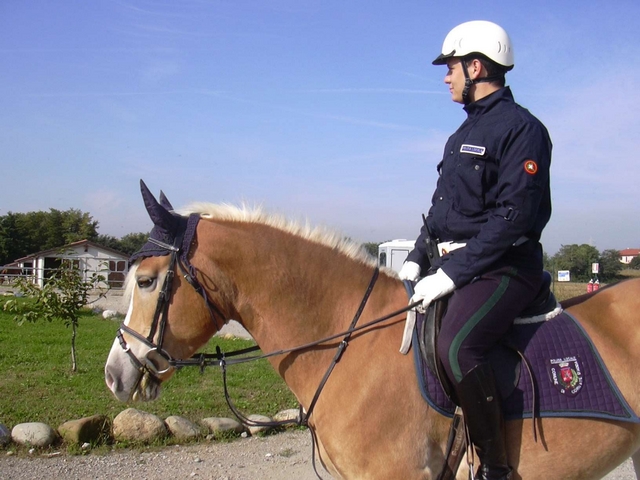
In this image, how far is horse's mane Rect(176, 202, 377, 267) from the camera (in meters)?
2.89

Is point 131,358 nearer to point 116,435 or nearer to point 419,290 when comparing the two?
point 419,290

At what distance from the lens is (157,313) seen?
2617mm

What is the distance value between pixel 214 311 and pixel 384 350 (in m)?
0.94

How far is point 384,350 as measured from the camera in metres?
2.59

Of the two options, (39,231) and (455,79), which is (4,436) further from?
(39,231)

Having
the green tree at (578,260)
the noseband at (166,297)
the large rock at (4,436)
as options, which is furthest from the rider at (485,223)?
the green tree at (578,260)

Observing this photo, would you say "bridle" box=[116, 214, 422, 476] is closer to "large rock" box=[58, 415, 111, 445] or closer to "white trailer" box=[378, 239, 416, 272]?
"large rock" box=[58, 415, 111, 445]

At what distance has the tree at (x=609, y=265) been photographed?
25.1 metres

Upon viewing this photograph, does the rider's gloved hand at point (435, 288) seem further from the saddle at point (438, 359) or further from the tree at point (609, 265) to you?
the tree at point (609, 265)

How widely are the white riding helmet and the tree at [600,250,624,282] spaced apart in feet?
83.3

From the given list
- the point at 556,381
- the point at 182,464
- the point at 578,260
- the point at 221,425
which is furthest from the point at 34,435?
the point at 578,260

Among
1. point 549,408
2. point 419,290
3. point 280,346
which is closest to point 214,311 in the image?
point 280,346

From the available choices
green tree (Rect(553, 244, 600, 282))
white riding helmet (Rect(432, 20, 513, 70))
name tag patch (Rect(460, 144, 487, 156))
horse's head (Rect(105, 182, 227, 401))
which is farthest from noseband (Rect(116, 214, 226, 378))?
green tree (Rect(553, 244, 600, 282))

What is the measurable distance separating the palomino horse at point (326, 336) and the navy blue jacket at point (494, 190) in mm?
507
